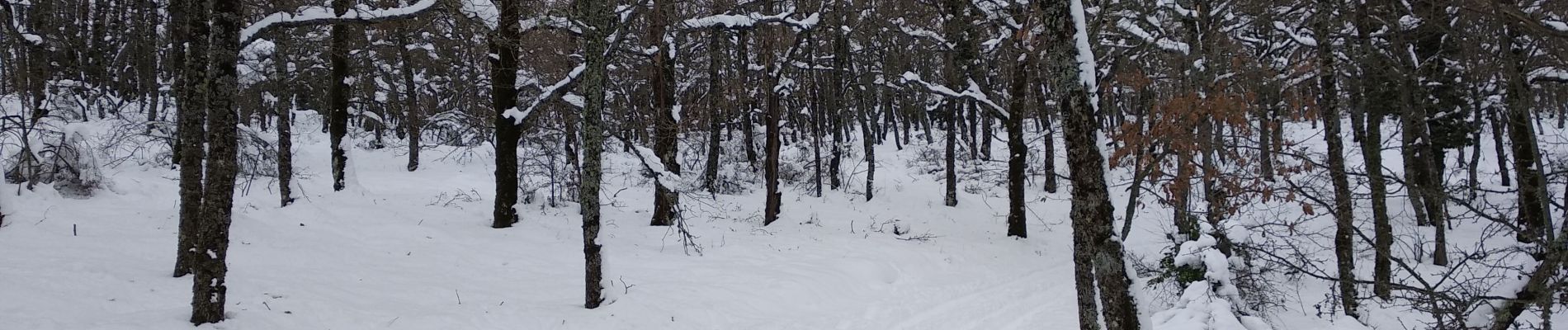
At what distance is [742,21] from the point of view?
1095cm

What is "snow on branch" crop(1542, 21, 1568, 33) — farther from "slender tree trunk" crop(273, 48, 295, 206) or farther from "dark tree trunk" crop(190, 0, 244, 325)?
"slender tree trunk" crop(273, 48, 295, 206)

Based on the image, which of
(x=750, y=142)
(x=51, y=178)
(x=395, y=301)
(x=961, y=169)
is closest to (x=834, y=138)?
(x=750, y=142)

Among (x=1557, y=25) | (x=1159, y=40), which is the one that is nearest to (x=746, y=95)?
(x=1159, y=40)

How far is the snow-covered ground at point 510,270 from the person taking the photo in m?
6.52

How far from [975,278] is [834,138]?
8.69 meters

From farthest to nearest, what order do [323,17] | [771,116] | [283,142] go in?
Answer: [771,116]
[283,142]
[323,17]

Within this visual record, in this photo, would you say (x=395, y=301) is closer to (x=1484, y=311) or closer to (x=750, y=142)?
(x=1484, y=311)

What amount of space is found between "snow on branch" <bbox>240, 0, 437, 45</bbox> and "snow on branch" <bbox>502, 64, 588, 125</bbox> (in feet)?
5.75

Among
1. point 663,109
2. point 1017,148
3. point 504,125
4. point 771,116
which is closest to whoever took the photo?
point 504,125

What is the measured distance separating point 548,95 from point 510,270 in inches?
93.7

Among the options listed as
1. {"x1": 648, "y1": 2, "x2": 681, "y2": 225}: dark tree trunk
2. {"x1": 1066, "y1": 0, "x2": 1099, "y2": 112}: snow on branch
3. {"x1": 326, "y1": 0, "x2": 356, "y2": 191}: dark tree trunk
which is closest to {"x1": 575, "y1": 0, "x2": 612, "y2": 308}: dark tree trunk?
{"x1": 1066, "y1": 0, "x2": 1099, "y2": 112}: snow on branch

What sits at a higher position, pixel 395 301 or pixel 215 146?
pixel 215 146

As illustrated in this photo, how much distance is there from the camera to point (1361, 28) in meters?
9.33

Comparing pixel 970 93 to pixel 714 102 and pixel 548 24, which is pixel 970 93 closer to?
pixel 714 102
